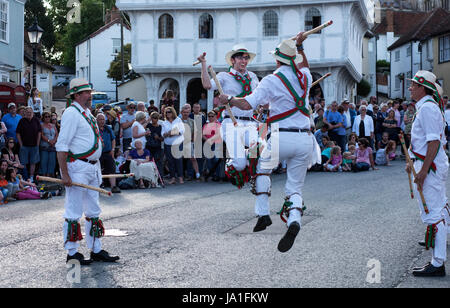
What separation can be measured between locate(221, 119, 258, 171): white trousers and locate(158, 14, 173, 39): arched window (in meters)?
30.4

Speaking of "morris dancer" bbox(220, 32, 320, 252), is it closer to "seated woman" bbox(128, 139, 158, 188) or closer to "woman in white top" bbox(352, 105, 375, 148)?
"seated woman" bbox(128, 139, 158, 188)

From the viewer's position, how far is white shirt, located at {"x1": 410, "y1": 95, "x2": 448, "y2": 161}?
7180mm

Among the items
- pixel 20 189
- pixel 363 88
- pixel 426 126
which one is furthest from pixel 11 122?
pixel 363 88

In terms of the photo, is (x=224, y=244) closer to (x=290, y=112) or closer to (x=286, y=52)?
(x=290, y=112)

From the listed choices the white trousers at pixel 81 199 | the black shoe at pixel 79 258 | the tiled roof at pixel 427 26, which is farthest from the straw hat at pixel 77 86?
the tiled roof at pixel 427 26

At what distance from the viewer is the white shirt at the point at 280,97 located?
7250 mm

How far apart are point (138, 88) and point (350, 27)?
16.0 metres

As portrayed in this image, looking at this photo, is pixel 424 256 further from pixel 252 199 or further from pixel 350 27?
pixel 350 27

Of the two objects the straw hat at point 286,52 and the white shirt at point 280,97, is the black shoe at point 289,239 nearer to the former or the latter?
the white shirt at point 280,97

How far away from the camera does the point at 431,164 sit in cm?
720

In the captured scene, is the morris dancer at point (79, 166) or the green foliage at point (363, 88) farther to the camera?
the green foliage at point (363, 88)

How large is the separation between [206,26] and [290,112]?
32.0 meters

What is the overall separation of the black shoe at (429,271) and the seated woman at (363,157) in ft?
44.4

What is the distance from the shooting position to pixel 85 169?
7.96 m
